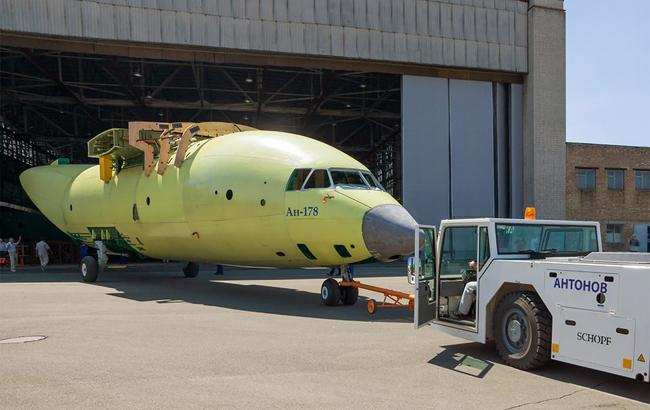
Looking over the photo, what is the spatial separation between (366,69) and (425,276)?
1937cm

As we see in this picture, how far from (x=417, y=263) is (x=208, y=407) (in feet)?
13.4

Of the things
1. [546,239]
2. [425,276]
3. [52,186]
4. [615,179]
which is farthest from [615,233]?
[52,186]

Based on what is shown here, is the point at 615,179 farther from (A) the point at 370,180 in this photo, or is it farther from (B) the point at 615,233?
(A) the point at 370,180

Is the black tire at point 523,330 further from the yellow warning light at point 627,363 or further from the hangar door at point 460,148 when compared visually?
the hangar door at point 460,148

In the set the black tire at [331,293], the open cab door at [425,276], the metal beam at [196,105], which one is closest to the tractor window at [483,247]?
the open cab door at [425,276]

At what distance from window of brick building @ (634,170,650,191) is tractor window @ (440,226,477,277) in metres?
31.5

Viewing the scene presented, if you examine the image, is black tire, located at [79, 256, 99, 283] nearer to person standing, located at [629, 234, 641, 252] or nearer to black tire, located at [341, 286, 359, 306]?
black tire, located at [341, 286, 359, 306]

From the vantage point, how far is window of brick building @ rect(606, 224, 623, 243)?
34094 mm

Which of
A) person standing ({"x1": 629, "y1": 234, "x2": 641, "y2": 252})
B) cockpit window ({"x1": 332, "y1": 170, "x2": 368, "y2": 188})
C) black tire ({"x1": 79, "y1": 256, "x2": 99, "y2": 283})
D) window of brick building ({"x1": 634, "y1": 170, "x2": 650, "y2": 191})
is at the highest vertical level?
cockpit window ({"x1": 332, "y1": 170, "x2": 368, "y2": 188})

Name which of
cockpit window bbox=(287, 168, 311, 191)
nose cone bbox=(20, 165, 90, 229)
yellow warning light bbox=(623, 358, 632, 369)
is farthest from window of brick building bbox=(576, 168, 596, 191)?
yellow warning light bbox=(623, 358, 632, 369)

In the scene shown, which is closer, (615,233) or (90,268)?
(90,268)

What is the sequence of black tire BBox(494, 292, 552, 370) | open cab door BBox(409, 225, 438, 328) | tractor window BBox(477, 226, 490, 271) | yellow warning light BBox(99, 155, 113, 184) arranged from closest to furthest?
black tire BBox(494, 292, 552, 370) < tractor window BBox(477, 226, 490, 271) < open cab door BBox(409, 225, 438, 328) < yellow warning light BBox(99, 155, 113, 184)

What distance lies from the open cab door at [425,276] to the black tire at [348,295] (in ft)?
15.0

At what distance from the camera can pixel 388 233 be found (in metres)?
11.0
